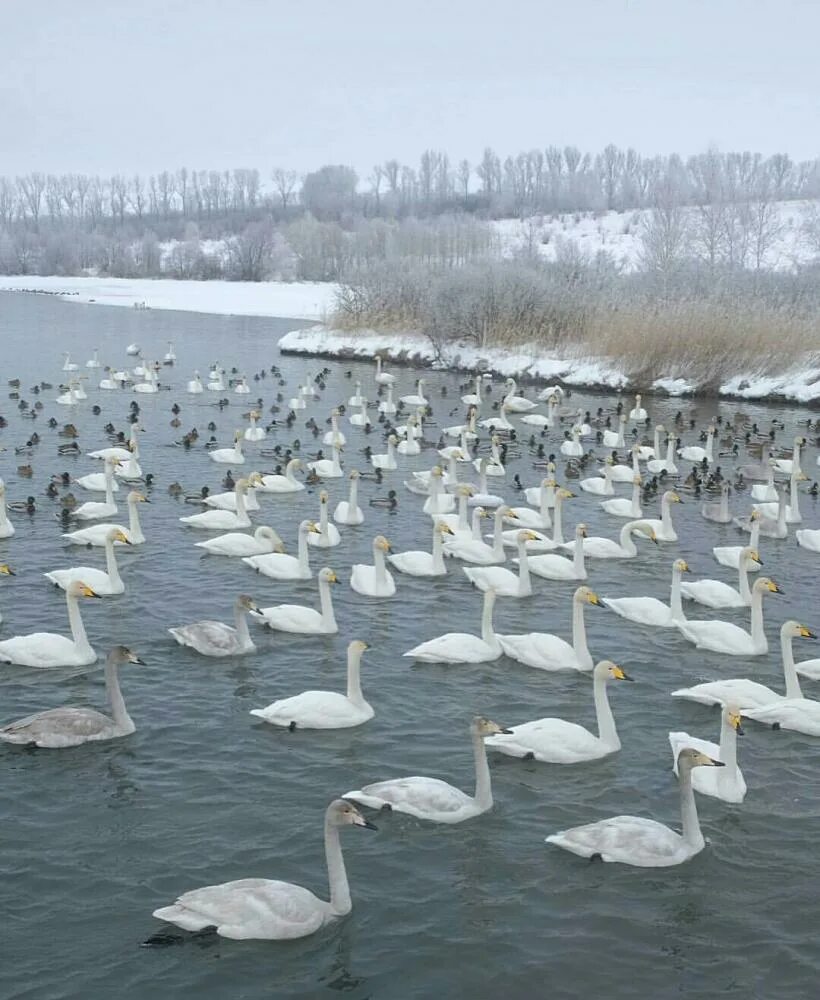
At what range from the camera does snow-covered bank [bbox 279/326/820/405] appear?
39.2 meters

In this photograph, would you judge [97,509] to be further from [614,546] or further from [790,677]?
[790,677]

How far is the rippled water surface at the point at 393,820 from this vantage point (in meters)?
8.49

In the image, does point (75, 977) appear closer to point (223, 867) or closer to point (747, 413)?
point (223, 867)

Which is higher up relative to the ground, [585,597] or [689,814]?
[585,597]

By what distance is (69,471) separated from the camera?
84.5 ft

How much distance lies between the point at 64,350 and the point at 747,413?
28.3 meters

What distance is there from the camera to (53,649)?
1387cm

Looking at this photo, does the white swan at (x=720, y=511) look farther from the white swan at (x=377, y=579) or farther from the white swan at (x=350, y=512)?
the white swan at (x=377, y=579)

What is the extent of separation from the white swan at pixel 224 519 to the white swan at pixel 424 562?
3.58 metres

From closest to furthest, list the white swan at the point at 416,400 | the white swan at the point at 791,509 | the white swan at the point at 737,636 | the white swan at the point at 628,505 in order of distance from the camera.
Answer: the white swan at the point at 737,636
the white swan at the point at 791,509
the white swan at the point at 628,505
the white swan at the point at 416,400

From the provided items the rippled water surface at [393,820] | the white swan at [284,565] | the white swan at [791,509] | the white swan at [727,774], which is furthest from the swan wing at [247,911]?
the white swan at [791,509]

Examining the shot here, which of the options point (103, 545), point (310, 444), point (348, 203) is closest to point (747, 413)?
point (310, 444)

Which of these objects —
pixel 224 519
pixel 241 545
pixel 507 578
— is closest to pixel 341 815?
pixel 507 578

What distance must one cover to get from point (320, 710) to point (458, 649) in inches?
100
